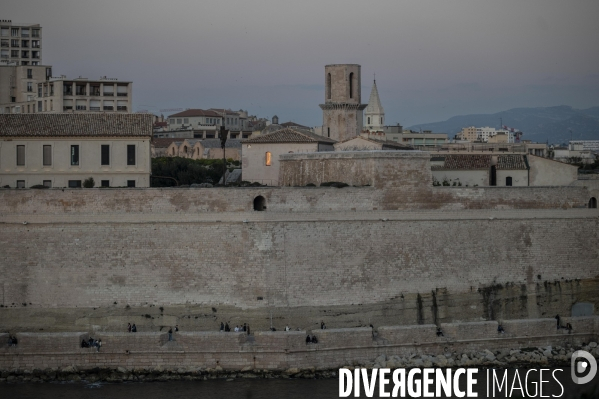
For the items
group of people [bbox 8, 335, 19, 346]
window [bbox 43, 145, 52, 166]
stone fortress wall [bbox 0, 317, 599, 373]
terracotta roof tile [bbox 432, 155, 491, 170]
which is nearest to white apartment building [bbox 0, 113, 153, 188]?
window [bbox 43, 145, 52, 166]

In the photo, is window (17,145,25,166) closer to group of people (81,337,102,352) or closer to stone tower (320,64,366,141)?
group of people (81,337,102,352)

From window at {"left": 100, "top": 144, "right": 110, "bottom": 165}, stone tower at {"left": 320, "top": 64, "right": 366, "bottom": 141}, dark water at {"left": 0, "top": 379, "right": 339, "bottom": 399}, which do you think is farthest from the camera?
stone tower at {"left": 320, "top": 64, "right": 366, "bottom": 141}

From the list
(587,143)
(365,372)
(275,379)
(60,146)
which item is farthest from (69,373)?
(587,143)

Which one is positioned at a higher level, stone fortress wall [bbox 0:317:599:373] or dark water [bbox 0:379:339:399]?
stone fortress wall [bbox 0:317:599:373]

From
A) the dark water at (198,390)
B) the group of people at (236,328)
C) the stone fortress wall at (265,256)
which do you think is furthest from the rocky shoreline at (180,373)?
the stone fortress wall at (265,256)

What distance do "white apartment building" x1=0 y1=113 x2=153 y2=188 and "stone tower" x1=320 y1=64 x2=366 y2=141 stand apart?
9848 millimetres

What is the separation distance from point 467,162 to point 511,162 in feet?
4.42

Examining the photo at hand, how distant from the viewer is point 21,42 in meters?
62.3

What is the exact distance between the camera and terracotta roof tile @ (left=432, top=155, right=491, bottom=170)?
1384 inches

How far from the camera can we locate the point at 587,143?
100250 mm

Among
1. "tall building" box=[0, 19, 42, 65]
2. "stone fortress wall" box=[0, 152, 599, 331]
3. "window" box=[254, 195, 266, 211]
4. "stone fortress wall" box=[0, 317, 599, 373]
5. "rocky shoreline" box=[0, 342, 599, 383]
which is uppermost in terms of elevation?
"tall building" box=[0, 19, 42, 65]

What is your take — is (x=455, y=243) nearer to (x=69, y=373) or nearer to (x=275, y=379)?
(x=275, y=379)

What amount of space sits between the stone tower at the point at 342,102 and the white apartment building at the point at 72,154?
985cm

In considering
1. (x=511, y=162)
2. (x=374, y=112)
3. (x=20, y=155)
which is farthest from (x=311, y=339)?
(x=374, y=112)
